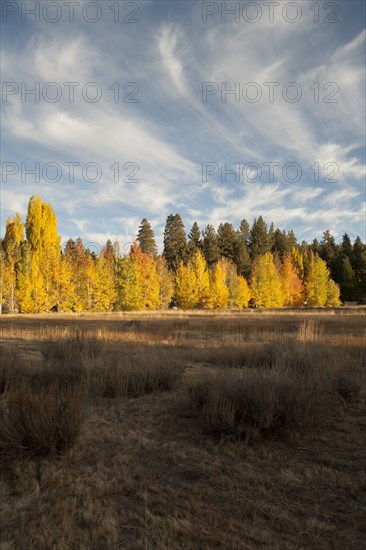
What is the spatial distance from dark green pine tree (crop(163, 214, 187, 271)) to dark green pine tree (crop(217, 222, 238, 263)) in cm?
735

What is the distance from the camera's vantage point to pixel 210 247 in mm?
73500

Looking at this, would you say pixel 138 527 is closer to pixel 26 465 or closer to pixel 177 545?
pixel 177 545

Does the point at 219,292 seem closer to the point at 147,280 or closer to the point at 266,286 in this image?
the point at 266,286

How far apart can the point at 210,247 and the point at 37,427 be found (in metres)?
70.6

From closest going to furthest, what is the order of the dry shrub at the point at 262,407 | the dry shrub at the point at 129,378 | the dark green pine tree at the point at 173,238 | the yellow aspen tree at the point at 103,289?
the dry shrub at the point at 262,407 → the dry shrub at the point at 129,378 → the yellow aspen tree at the point at 103,289 → the dark green pine tree at the point at 173,238

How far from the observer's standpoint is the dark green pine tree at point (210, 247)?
2854 inches

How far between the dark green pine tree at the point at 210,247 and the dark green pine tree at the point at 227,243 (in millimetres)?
1273

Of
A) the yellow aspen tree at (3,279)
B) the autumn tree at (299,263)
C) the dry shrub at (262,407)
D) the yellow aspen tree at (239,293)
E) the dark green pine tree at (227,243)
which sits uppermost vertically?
the dark green pine tree at (227,243)

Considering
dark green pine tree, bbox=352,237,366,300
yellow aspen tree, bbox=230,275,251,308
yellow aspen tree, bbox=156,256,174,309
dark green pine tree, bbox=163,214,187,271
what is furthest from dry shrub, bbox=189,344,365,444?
dark green pine tree, bbox=163,214,187,271

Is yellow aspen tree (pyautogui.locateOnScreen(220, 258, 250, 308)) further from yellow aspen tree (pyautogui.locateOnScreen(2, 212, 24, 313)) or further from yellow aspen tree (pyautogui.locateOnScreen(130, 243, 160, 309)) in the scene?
yellow aspen tree (pyautogui.locateOnScreen(2, 212, 24, 313))

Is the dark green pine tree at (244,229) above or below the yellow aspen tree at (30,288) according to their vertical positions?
above

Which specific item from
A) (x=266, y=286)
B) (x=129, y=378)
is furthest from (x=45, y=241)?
(x=129, y=378)

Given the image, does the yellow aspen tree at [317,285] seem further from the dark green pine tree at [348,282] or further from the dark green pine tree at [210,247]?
the dark green pine tree at [210,247]

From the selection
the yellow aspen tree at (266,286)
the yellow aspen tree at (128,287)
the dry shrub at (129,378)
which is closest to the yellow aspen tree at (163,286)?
the yellow aspen tree at (128,287)
